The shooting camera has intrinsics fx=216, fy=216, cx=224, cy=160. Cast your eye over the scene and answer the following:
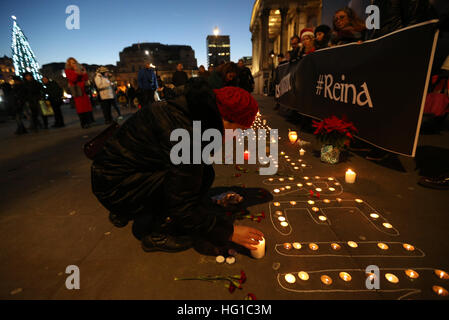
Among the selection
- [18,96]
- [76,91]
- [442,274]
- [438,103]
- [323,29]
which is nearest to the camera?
[442,274]

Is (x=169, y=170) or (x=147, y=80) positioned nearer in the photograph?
(x=169, y=170)

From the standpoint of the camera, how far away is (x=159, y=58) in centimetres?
8712

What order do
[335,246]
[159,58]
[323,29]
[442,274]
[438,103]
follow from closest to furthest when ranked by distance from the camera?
[442,274], [335,246], [438,103], [323,29], [159,58]

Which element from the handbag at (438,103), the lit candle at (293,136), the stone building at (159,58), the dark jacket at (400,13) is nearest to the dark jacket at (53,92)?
the lit candle at (293,136)

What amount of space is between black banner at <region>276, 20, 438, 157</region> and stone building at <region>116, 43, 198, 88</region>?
76.0m

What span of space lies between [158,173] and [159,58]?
98309 millimetres

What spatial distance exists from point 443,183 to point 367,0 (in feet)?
24.1

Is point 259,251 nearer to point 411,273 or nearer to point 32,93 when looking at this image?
point 411,273

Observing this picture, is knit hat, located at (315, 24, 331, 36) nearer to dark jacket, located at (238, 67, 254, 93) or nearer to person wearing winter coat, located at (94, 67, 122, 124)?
dark jacket, located at (238, 67, 254, 93)

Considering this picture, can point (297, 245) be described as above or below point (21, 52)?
below

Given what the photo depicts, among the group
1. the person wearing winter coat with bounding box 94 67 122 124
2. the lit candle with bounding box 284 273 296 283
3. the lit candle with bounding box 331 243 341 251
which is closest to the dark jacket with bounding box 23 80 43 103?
the person wearing winter coat with bounding box 94 67 122 124

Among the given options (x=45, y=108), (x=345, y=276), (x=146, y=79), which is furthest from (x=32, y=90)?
(x=345, y=276)
